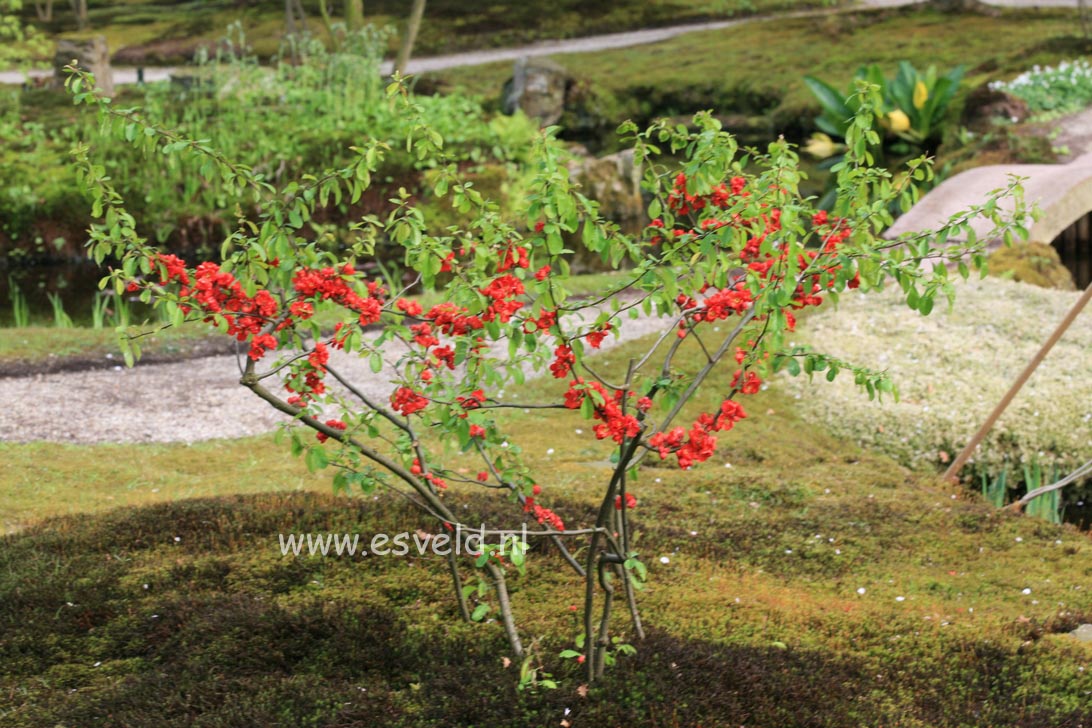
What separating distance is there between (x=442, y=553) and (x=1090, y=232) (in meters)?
13.9

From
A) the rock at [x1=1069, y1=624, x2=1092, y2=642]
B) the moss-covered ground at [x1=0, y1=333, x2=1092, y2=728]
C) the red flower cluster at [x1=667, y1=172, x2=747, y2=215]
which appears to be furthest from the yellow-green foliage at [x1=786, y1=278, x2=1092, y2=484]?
the red flower cluster at [x1=667, y1=172, x2=747, y2=215]

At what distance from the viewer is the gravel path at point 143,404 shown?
7.97 meters

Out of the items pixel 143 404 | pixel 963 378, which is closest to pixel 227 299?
pixel 143 404

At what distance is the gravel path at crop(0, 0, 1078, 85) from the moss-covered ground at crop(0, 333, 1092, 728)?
2093 centimetres

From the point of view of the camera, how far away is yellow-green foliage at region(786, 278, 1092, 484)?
8.27m

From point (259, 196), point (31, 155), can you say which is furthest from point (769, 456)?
point (31, 155)

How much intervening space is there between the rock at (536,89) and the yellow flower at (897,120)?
6145 mm

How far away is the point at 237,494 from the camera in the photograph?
614 cm

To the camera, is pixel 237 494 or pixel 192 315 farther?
pixel 237 494

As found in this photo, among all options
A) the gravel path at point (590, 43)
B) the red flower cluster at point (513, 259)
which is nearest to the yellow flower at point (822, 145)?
the gravel path at point (590, 43)

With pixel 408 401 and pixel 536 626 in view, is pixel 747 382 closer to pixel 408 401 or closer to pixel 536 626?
pixel 408 401

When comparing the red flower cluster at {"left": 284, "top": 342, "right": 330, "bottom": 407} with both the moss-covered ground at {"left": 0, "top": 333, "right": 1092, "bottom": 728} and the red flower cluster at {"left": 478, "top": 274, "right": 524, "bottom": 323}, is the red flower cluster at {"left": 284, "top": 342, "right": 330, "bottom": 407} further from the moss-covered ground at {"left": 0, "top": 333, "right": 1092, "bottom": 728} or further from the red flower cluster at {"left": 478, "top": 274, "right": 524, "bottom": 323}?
the moss-covered ground at {"left": 0, "top": 333, "right": 1092, "bottom": 728}

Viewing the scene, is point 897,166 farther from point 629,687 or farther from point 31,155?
point 629,687

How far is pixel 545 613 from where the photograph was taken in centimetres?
460
